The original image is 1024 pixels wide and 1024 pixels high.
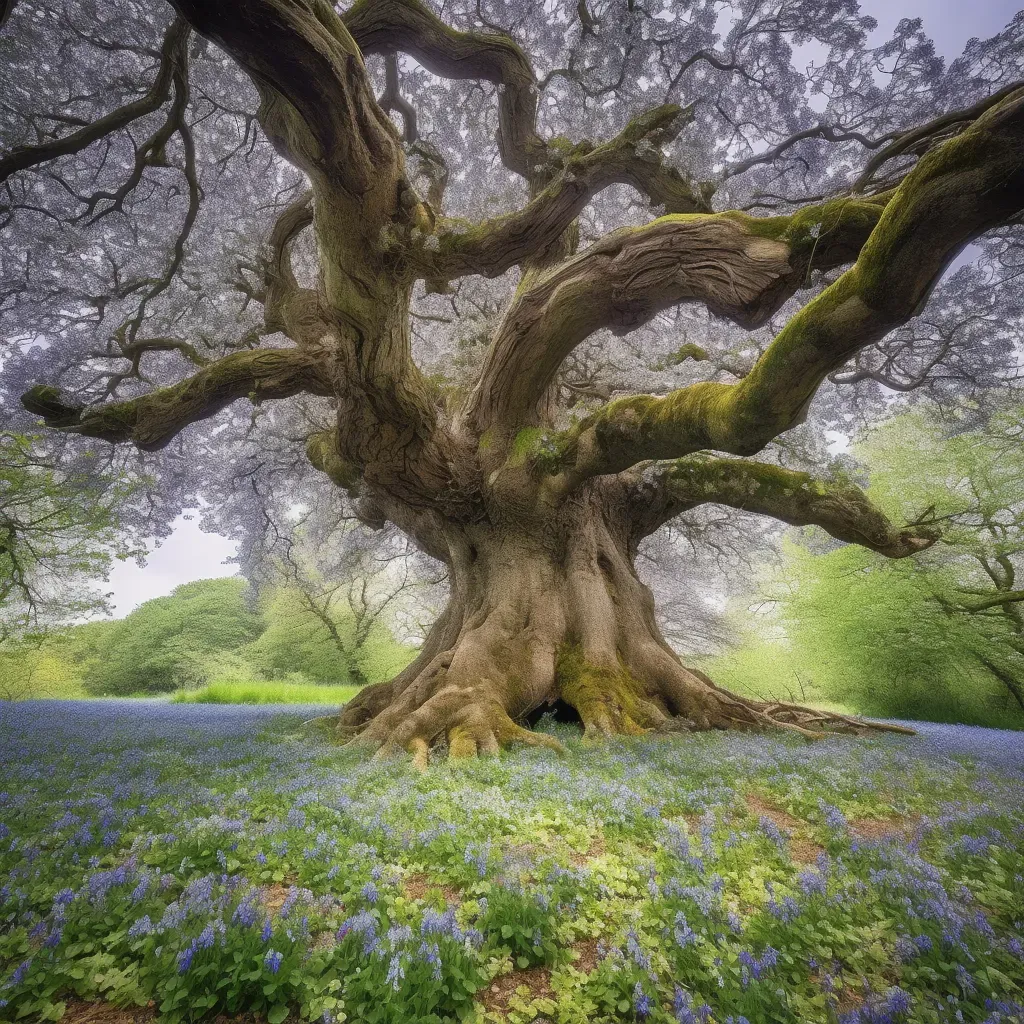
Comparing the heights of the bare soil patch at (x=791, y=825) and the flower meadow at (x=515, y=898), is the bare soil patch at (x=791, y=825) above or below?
below

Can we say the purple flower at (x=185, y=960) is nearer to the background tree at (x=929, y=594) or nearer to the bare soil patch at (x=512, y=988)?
the bare soil patch at (x=512, y=988)

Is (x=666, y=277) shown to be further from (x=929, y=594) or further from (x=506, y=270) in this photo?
(x=929, y=594)

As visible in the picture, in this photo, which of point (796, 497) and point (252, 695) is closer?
point (796, 497)

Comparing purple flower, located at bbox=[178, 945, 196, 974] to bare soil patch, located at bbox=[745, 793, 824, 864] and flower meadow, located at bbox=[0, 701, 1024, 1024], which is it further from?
bare soil patch, located at bbox=[745, 793, 824, 864]

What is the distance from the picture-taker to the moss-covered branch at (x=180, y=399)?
7.78 metres

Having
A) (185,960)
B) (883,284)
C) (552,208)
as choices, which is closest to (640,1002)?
(185,960)

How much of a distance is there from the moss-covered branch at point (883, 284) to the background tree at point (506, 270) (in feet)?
Answer: 0.12

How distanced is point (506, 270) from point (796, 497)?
637cm

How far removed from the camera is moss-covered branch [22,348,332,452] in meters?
7.78

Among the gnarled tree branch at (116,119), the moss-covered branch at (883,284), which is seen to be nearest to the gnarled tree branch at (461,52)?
the gnarled tree branch at (116,119)

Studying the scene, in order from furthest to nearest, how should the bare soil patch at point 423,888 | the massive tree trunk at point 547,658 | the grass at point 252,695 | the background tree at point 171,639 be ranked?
the background tree at point 171,639 < the grass at point 252,695 < the massive tree trunk at point 547,658 < the bare soil patch at point 423,888

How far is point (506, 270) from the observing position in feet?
28.8

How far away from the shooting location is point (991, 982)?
173 centimetres

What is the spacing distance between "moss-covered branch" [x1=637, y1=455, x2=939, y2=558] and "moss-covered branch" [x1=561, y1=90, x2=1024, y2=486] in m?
2.84
